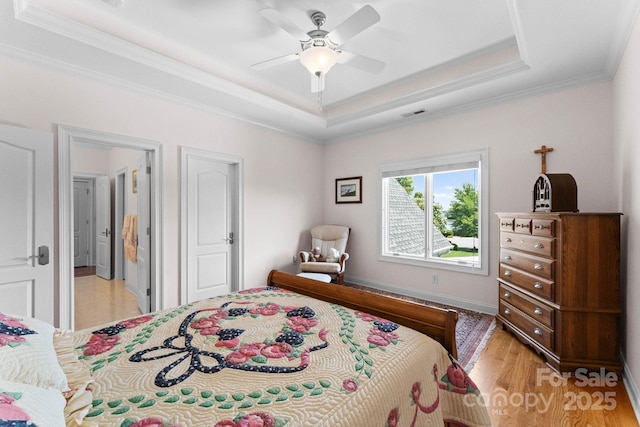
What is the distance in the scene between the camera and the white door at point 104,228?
546cm

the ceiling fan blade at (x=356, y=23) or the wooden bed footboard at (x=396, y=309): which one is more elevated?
the ceiling fan blade at (x=356, y=23)

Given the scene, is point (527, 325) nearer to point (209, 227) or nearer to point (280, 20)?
point (280, 20)

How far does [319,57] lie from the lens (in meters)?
2.21

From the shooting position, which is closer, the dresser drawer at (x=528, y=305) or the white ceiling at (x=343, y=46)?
the white ceiling at (x=343, y=46)

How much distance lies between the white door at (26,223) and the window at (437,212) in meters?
3.86

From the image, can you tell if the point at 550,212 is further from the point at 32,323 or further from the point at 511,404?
the point at 32,323

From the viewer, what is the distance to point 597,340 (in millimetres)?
2195

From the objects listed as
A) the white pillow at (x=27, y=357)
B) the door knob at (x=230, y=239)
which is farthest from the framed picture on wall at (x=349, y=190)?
the white pillow at (x=27, y=357)

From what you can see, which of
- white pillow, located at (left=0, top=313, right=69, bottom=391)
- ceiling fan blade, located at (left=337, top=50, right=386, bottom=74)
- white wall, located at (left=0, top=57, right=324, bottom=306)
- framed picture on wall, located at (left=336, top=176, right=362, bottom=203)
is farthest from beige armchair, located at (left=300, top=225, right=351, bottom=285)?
white pillow, located at (left=0, top=313, right=69, bottom=391)

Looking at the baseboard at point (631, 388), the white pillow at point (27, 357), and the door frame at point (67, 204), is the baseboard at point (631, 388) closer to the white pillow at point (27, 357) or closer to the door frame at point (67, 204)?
the white pillow at point (27, 357)

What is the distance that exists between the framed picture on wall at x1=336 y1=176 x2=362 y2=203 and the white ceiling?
1368mm

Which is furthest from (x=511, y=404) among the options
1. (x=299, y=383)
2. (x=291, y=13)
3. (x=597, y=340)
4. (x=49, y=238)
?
(x=49, y=238)

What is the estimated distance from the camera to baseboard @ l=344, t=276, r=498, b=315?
351 cm

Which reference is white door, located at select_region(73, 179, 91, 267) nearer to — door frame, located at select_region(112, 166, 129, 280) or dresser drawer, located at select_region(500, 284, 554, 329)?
door frame, located at select_region(112, 166, 129, 280)
